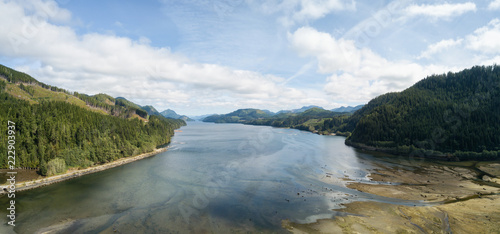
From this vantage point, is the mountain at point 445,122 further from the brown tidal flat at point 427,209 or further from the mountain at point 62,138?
the mountain at point 62,138

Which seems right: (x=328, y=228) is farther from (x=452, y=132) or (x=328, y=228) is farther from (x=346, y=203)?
(x=452, y=132)

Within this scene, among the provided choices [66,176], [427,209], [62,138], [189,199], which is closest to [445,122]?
[427,209]

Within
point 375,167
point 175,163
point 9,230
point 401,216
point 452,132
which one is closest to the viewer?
point 9,230

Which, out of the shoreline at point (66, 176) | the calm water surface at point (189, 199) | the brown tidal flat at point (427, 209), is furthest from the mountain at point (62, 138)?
the brown tidal flat at point (427, 209)

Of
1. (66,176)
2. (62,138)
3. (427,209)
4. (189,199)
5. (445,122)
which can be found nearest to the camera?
(427,209)

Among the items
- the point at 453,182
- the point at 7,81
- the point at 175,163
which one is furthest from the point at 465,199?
the point at 7,81

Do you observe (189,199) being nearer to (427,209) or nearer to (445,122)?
(427,209)
